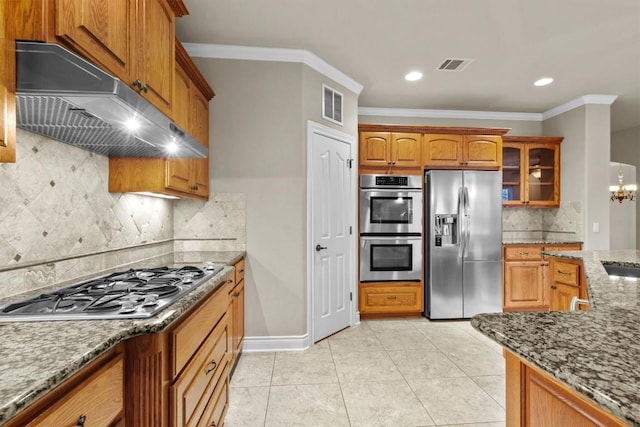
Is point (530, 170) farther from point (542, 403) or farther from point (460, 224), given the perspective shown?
point (542, 403)

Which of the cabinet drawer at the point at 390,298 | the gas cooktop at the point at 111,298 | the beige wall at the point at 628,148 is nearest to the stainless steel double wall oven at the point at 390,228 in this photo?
the cabinet drawer at the point at 390,298

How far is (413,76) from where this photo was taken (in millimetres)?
3447

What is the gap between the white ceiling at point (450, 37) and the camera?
2336 millimetres

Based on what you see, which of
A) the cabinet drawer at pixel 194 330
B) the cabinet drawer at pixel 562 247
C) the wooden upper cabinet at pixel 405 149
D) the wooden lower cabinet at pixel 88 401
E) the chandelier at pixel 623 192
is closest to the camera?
the wooden lower cabinet at pixel 88 401

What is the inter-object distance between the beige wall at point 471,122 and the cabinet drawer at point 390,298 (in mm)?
2197

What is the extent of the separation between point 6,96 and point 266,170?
2.11 m

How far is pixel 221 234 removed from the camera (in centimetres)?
291

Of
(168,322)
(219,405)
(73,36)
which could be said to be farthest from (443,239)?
(73,36)

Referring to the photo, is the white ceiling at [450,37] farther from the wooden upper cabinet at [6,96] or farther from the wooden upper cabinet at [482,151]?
the wooden upper cabinet at [6,96]

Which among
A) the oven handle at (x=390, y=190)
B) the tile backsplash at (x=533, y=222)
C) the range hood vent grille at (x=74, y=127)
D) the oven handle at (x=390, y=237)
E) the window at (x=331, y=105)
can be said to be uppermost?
the window at (x=331, y=105)

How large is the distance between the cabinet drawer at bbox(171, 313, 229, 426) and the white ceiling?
7.17ft

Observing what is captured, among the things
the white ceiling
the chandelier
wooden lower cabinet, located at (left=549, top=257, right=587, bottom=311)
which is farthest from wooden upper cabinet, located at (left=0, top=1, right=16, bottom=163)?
the chandelier

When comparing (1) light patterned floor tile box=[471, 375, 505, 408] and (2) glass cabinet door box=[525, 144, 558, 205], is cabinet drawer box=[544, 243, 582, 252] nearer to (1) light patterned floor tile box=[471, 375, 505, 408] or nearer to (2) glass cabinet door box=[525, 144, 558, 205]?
(2) glass cabinet door box=[525, 144, 558, 205]

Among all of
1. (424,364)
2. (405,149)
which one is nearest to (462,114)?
(405,149)
